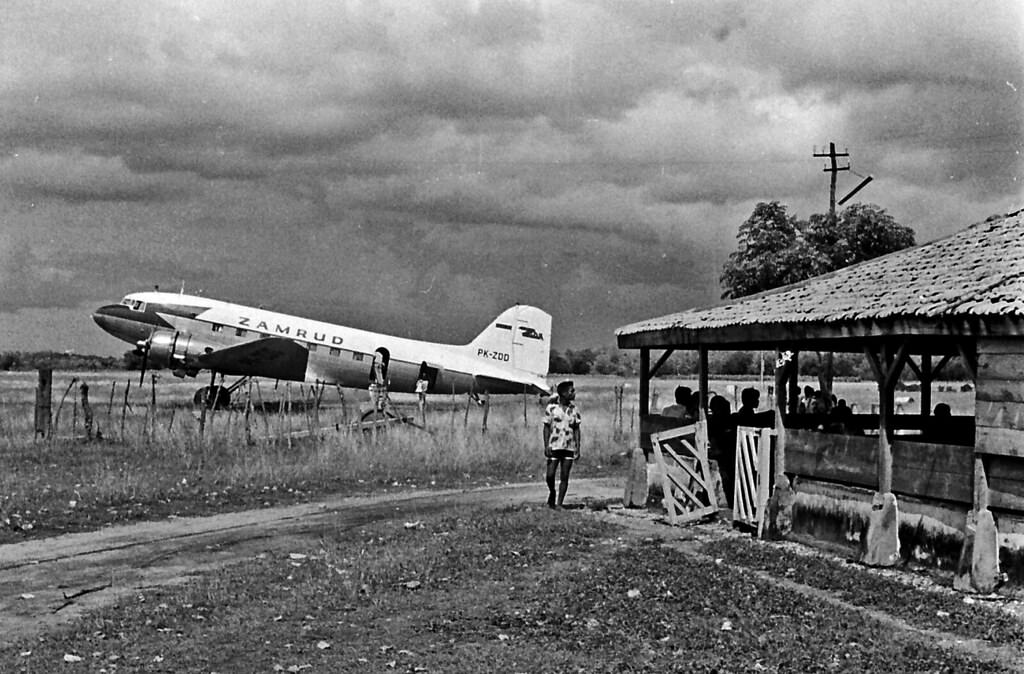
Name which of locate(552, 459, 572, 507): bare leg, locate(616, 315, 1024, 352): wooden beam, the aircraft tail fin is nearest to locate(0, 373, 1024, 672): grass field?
locate(552, 459, 572, 507): bare leg

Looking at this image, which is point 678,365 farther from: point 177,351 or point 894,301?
point 894,301

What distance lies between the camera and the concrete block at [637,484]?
52.6 feet

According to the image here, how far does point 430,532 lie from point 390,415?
13013 mm

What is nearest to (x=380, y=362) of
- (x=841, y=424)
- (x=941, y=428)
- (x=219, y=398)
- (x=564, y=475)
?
(x=219, y=398)

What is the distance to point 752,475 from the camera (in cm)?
1383

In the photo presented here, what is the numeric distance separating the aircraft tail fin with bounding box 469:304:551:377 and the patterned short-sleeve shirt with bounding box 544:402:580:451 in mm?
26122

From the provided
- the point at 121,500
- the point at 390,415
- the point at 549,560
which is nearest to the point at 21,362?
the point at 390,415

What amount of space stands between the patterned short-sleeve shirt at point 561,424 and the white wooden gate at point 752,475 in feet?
7.91

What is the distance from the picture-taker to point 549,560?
11.5 meters

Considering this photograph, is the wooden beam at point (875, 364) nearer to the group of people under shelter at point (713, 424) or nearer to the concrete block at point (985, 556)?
the concrete block at point (985, 556)

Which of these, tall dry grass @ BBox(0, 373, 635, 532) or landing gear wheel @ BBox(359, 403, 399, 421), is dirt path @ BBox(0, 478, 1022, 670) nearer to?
tall dry grass @ BBox(0, 373, 635, 532)

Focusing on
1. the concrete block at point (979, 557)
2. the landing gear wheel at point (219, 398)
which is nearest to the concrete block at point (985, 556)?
the concrete block at point (979, 557)

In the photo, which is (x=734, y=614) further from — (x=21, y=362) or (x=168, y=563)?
(x=21, y=362)

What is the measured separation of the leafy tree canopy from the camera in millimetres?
33031
